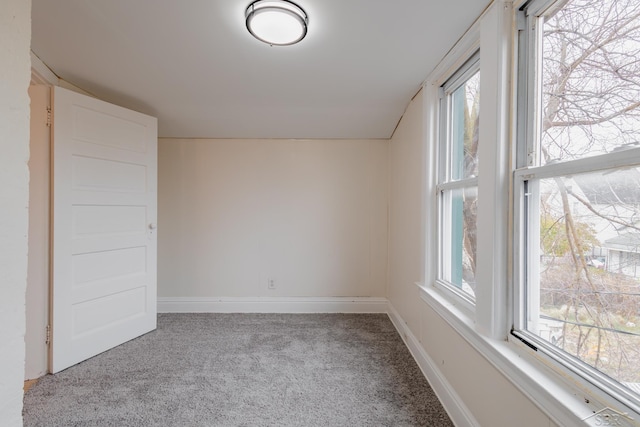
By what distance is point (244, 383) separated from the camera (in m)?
1.82

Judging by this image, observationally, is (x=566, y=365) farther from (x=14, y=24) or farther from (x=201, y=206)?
(x=201, y=206)

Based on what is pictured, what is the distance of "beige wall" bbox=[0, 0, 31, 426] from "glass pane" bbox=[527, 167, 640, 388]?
179 cm

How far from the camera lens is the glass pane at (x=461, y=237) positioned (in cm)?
161

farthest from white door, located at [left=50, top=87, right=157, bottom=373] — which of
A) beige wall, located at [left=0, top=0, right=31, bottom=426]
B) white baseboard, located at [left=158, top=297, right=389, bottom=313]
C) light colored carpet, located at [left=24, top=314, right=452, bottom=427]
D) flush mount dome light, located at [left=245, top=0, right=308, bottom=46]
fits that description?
flush mount dome light, located at [left=245, top=0, right=308, bottom=46]

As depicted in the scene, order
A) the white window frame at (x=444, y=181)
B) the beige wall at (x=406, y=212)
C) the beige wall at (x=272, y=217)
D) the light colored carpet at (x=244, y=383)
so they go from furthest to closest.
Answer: the beige wall at (x=272, y=217), the beige wall at (x=406, y=212), the white window frame at (x=444, y=181), the light colored carpet at (x=244, y=383)

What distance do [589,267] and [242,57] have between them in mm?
2037

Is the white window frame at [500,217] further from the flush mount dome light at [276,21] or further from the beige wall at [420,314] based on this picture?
the flush mount dome light at [276,21]

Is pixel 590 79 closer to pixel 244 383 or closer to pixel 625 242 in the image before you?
pixel 625 242

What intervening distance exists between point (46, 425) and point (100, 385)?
316 mm

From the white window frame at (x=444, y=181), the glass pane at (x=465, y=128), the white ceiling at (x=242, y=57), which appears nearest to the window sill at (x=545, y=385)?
the white window frame at (x=444, y=181)

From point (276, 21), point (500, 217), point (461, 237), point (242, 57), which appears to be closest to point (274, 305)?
point (461, 237)

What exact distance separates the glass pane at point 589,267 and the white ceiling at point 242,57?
1.00 meters

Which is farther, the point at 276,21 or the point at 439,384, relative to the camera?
the point at 439,384

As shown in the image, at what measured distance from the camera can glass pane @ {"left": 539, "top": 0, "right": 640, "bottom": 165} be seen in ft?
2.70
